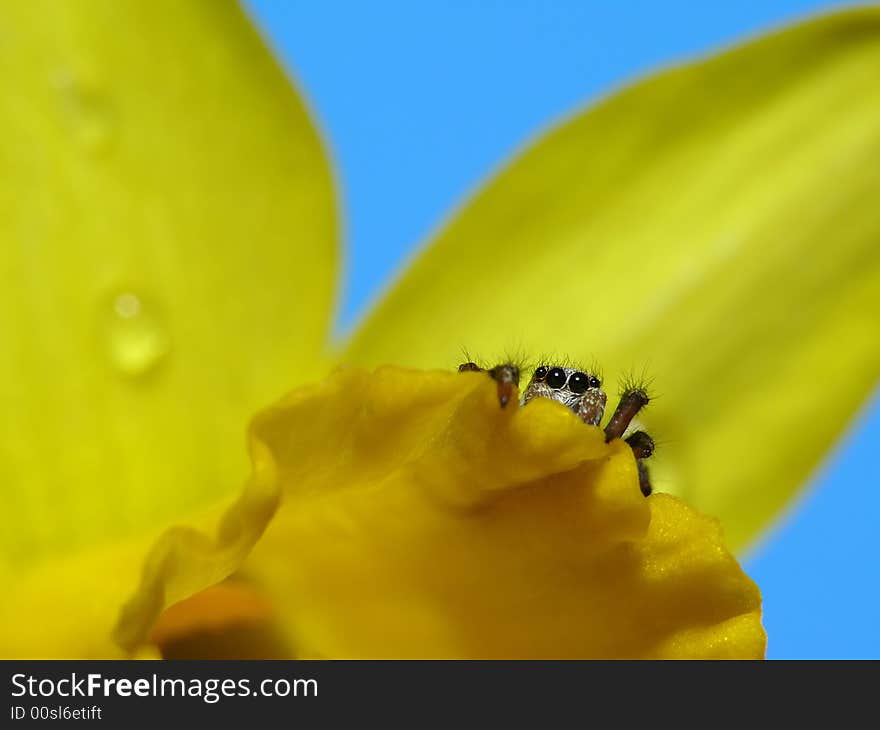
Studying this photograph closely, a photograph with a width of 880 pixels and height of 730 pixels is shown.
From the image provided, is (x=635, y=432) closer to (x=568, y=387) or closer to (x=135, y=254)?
(x=568, y=387)

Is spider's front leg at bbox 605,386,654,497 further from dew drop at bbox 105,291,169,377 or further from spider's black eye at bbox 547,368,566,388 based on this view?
dew drop at bbox 105,291,169,377

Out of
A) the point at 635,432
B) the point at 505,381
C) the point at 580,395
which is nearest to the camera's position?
the point at 505,381

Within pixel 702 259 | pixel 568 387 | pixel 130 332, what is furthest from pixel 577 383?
pixel 130 332

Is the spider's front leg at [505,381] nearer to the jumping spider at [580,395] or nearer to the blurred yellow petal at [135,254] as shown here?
the jumping spider at [580,395]

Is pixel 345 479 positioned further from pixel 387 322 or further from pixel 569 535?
pixel 387 322

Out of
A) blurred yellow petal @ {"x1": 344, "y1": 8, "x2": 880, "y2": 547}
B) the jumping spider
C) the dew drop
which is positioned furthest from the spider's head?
the dew drop

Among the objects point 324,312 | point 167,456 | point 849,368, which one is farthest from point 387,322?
point 849,368

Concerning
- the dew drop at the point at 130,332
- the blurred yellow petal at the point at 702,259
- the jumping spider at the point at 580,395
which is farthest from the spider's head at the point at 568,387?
the dew drop at the point at 130,332
